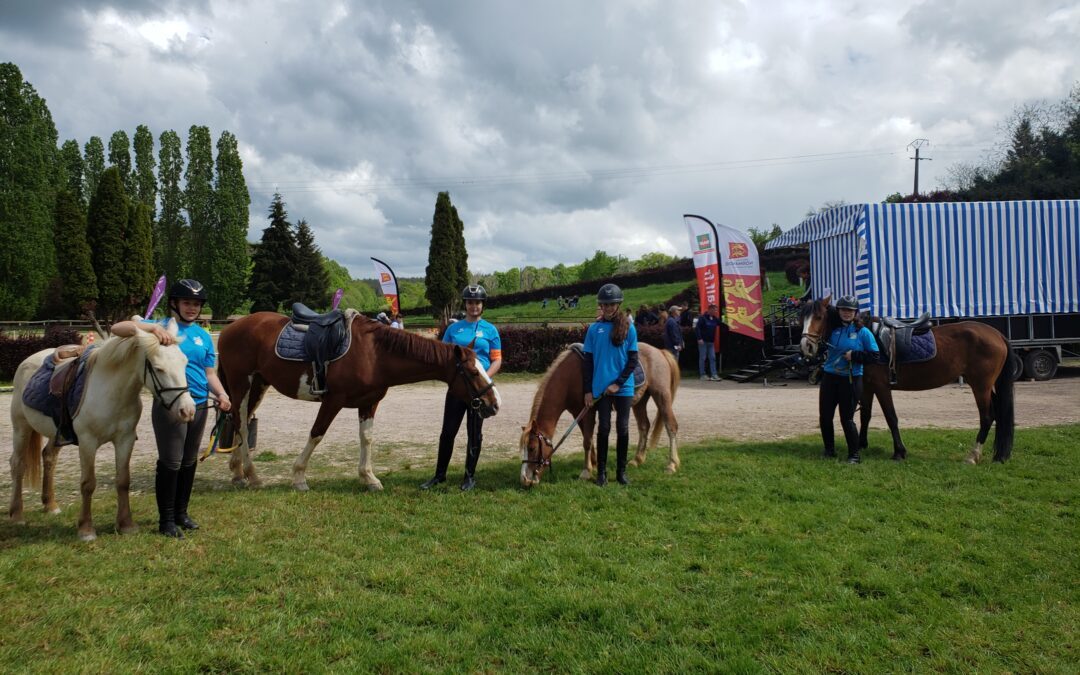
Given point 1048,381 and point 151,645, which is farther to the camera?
point 1048,381

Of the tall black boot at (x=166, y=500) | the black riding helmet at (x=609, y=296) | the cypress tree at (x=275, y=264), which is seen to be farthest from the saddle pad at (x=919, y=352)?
the cypress tree at (x=275, y=264)

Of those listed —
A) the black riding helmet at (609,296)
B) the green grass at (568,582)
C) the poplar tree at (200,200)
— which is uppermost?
the poplar tree at (200,200)

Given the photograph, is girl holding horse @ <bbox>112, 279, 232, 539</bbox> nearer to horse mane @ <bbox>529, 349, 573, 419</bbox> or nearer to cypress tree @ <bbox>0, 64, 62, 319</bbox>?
horse mane @ <bbox>529, 349, 573, 419</bbox>

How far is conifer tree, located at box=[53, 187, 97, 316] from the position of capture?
30953 mm

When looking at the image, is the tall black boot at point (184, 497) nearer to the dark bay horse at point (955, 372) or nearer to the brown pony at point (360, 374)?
the brown pony at point (360, 374)

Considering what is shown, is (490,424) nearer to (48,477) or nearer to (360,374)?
(360,374)

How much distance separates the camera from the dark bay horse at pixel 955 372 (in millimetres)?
6750

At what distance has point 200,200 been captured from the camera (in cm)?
4334

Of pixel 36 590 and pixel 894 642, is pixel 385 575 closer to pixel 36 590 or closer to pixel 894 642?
pixel 36 590

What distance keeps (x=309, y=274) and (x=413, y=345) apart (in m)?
36.2

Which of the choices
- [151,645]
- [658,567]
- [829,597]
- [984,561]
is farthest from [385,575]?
[984,561]

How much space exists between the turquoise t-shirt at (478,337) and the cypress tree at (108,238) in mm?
35086

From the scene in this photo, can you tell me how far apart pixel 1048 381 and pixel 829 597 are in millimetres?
15878

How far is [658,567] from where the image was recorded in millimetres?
3766
